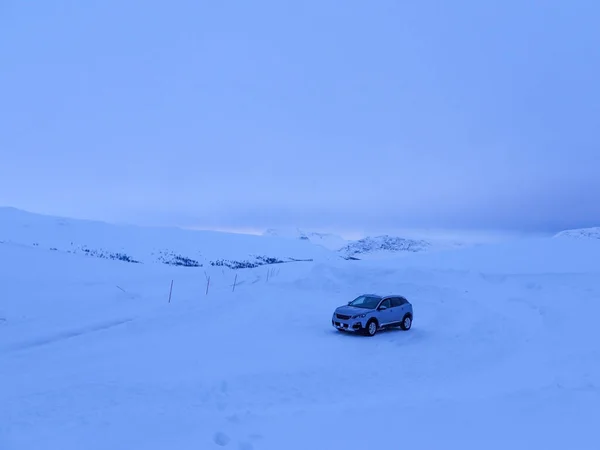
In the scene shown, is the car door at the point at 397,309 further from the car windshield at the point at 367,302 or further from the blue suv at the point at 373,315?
the car windshield at the point at 367,302

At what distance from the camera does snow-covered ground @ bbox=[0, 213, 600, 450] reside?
8109 mm

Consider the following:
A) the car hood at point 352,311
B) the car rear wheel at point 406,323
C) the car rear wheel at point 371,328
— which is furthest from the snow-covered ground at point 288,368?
the car hood at point 352,311

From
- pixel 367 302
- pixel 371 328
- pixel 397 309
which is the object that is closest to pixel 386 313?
pixel 397 309

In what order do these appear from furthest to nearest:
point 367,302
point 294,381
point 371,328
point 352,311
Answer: point 367,302, point 352,311, point 371,328, point 294,381

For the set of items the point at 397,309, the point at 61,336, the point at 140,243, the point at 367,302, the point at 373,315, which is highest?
the point at 140,243

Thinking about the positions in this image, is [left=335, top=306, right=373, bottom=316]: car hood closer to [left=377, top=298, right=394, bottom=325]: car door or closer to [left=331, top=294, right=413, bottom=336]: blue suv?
[left=331, top=294, right=413, bottom=336]: blue suv

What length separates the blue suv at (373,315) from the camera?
1792 cm

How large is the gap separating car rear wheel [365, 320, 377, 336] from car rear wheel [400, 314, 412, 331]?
67.5 inches

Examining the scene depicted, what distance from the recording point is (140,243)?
64.9 meters

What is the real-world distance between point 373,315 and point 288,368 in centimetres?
654

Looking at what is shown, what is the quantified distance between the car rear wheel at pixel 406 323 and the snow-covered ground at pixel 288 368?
32 centimetres

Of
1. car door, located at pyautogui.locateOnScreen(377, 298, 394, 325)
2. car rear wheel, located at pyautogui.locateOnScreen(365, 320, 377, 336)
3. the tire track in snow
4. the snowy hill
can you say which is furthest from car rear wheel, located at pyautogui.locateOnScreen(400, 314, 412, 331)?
the snowy hill

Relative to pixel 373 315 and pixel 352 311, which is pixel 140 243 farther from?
pixel 373 315

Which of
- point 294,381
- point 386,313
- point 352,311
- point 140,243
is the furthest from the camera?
point 140,243
